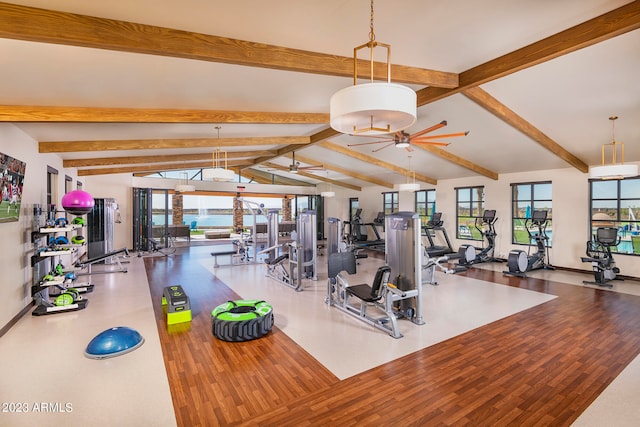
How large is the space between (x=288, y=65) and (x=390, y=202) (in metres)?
10.6

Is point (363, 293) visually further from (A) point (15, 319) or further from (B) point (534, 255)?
(B) point (534, 255)

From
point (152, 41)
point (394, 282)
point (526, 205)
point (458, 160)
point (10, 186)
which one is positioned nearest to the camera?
point (152, 41)

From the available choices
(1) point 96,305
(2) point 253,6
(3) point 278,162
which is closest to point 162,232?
(3) point 278,162

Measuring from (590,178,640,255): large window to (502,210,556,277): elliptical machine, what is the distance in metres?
1.03

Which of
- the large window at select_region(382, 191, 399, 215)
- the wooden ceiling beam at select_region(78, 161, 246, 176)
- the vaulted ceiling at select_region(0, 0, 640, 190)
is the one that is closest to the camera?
the vaulted ceiling at select_region(0, 0, 640, 190)

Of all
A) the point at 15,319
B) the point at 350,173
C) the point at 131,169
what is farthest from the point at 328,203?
the point at 15,319

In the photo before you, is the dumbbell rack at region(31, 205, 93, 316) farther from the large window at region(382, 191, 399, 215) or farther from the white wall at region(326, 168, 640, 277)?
the large window at region(382, 191, 399, 215)

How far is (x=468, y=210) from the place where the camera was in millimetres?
10328

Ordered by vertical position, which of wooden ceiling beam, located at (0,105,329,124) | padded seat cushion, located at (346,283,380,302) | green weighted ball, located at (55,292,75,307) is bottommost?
green weighted ball, located at (55,292,75,307)

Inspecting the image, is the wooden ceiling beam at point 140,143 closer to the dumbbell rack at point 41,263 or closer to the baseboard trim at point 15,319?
the dumbbell rack at point 41,263

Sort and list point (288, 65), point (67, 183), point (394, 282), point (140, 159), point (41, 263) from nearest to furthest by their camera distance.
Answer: point (288, 65), point (394, 282), point (41, 263), point (67, 183), point (140, 159)

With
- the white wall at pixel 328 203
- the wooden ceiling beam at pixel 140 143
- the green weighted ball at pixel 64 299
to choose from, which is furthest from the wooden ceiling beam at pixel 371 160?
the green weighted ball at pixel 64 299

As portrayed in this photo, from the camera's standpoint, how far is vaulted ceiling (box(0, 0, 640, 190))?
244 centimetres

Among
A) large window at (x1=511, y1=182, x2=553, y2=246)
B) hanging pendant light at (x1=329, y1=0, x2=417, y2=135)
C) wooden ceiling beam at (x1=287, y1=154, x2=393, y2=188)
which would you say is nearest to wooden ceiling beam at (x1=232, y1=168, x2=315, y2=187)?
wooden ceiling beam at (x1=287, y1=154, x2=393, y2=188)
